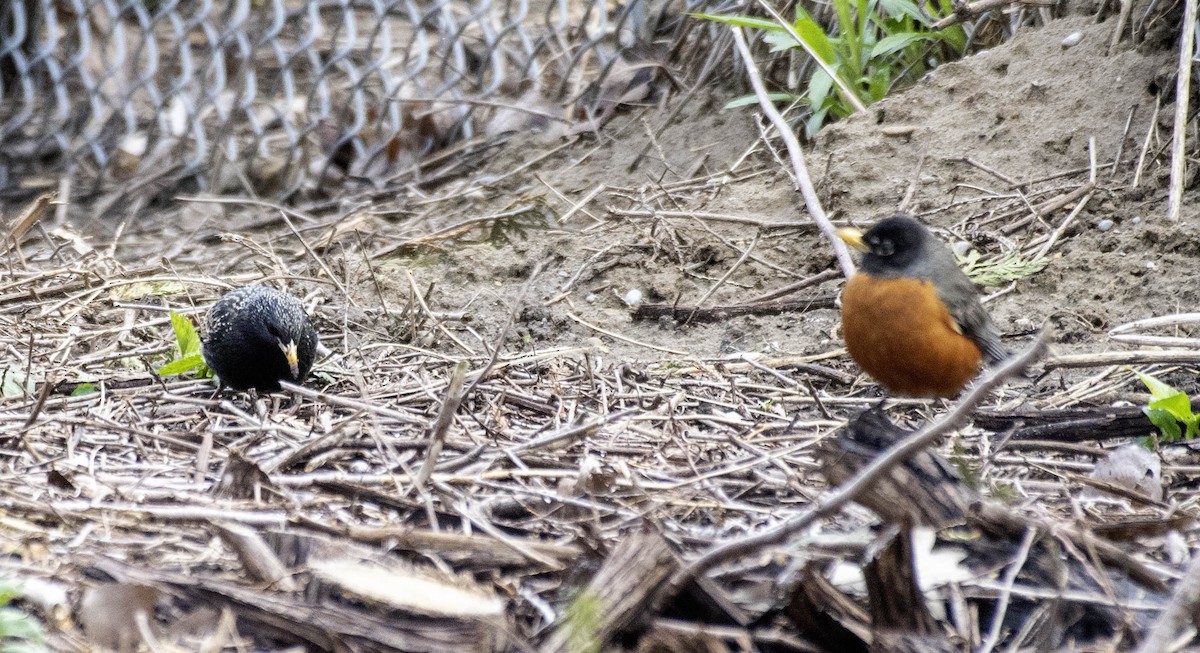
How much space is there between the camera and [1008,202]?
4449mm

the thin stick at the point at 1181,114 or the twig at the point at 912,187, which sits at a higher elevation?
the thin stick at the point at 1181,114

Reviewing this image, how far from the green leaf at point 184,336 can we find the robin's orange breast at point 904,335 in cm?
206

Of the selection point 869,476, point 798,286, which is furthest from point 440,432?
point 798,286

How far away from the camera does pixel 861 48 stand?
493 centimetres

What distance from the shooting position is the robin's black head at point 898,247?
A: 135 inches

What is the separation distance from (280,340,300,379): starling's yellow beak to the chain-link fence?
2.72m

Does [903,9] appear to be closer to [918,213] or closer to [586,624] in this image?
[918,213]

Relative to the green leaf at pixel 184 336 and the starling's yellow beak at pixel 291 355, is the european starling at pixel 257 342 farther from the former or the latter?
the green leaf at pixel 184 336

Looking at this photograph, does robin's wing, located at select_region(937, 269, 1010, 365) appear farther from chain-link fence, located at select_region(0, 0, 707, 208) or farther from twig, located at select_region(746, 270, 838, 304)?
chain-link fence, located at select_region(0, 0, 707, 208)

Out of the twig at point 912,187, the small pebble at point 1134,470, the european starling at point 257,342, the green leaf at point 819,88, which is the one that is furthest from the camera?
the green leaf at point 819,88

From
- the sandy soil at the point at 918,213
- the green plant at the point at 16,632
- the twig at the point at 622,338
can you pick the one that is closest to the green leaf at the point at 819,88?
the sandy soil at the point at 918,213

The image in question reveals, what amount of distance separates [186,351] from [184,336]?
5 centimetres

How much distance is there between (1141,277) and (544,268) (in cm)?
224

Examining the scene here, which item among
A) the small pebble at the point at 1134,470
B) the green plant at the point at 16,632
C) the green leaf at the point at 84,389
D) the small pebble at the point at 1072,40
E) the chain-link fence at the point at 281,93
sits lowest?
the chain-link fence at the point at 281,93
